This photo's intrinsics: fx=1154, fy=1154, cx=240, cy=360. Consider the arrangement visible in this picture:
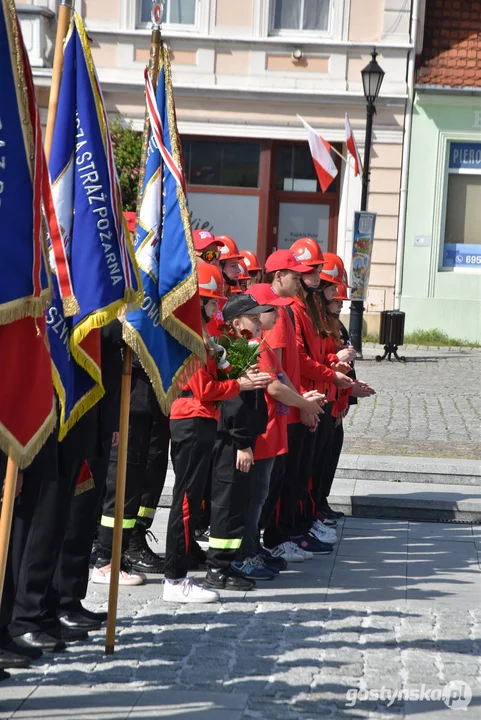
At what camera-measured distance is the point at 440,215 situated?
72.2ft

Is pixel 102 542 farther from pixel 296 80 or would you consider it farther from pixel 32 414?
pixel 296 80

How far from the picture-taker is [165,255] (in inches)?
232

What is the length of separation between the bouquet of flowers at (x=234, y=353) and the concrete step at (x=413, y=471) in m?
3.64

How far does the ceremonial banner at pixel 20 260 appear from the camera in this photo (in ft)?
13.7

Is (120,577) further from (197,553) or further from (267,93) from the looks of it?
(267,93)

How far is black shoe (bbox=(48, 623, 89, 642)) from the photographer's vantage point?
5457mm

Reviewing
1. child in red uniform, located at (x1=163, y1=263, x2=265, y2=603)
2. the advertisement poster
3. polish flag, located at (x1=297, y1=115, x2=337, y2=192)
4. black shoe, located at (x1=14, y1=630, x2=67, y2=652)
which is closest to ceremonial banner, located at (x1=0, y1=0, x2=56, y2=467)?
black shoe, located at (x1=14, y1=630, x2=67, y2=652)

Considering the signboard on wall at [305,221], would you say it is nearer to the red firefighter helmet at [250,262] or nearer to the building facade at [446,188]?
the building facade at [446,188]

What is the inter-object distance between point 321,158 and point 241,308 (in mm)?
13655

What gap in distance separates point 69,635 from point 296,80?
17810 millimetres

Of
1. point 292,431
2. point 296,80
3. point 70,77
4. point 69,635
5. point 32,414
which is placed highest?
point 296,80

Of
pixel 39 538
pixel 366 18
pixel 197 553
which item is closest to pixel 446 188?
pixel 366 18

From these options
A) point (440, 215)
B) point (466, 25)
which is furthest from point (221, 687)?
point (466, 25)

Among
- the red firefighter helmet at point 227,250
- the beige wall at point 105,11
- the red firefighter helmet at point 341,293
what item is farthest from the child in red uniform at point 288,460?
the beige wall at point 105,11
